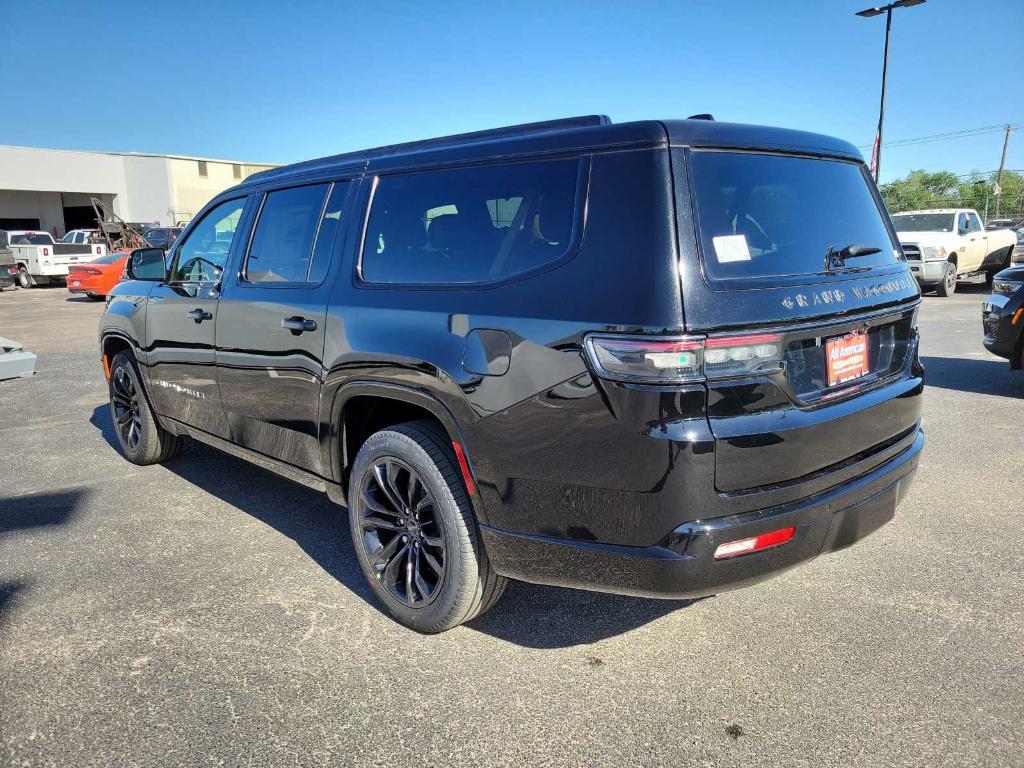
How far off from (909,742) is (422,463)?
5.99 ft

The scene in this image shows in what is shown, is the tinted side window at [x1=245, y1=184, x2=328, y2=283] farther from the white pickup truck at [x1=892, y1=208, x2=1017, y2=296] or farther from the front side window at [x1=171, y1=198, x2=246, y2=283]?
the white pickup truck at [x1=892, y1=208, x2=1017, y2=296]

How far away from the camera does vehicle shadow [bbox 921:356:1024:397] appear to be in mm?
7387

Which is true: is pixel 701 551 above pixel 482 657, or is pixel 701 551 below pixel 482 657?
above

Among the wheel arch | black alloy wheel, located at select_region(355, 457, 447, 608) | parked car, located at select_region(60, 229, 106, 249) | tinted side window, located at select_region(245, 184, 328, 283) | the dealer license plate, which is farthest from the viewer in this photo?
parked car, located at select_region(60, 229, 106, 249)

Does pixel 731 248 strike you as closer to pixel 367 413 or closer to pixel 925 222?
pixel 367 413

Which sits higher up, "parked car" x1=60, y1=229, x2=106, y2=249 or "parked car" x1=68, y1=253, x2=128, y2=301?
"parked car" x1=60, y1=229, x2=106, y2=249

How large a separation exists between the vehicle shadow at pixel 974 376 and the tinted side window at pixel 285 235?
21.4 ft

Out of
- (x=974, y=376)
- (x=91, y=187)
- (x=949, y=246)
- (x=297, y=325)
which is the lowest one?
(x=974, y=376)

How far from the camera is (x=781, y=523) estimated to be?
2.32 meters

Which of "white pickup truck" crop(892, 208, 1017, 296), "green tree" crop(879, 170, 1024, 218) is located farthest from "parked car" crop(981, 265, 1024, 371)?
"green tree" crop(879, 170, 1024, 218)

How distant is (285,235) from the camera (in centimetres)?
368

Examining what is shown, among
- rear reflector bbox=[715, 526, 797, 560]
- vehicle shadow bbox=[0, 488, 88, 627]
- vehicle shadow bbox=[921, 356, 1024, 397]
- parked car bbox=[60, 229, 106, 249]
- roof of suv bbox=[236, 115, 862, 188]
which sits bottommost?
vehicle shadow bbox=[921, 356, 1024, 397]

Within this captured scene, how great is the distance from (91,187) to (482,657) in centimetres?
5252

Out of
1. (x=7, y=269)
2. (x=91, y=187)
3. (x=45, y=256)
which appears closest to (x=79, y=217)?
(x=91, y=187)
